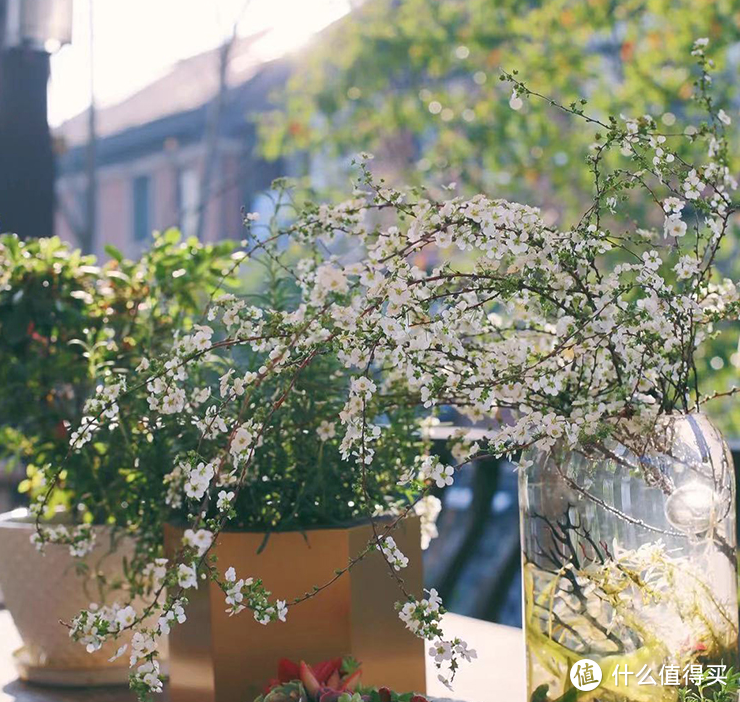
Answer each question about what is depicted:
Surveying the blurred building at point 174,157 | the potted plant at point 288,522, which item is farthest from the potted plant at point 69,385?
the blurred building at point 174,157

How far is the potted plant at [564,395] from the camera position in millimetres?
848

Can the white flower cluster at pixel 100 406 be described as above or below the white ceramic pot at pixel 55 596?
above

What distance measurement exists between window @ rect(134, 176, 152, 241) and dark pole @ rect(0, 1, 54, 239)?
9.86 metres

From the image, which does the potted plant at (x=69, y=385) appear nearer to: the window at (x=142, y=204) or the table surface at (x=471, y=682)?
the table surface at (x=471, y=682)

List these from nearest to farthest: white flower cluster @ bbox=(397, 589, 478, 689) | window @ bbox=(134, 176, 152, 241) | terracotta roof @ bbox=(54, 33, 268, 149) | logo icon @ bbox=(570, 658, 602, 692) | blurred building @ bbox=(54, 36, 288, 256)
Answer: white flower cluster @ bbox=(397, 589, 478, 689) < logo icon @ bbox=(570, 658, 602, 692) < blurred building @ bbox=(54, 36, 288, 256) < terracotta roof @ bbox=(54, 33, 268, 149) < window @ bbox=(134, 176, 152, 241)

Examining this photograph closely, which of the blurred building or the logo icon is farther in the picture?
the blurred building

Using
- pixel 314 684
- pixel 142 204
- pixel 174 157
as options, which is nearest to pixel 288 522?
pixel 314 684

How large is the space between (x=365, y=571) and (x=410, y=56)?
15.7 ft

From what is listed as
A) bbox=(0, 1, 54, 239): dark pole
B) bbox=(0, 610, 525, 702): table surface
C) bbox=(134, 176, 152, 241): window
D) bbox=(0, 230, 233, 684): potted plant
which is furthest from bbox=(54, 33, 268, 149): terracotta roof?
bbox=(0, 610, 525, 702): table surface

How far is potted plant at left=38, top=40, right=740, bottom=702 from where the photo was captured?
0.85m

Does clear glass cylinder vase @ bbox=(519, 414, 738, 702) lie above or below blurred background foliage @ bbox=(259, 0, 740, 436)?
below

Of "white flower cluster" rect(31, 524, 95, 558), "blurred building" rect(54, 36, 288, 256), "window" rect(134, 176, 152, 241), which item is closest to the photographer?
"white flower cluster" rect(31, 524, 95, 558)

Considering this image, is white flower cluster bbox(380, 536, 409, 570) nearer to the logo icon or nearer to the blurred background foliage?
the logo icon

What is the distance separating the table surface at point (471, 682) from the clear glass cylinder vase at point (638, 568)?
205 mm
